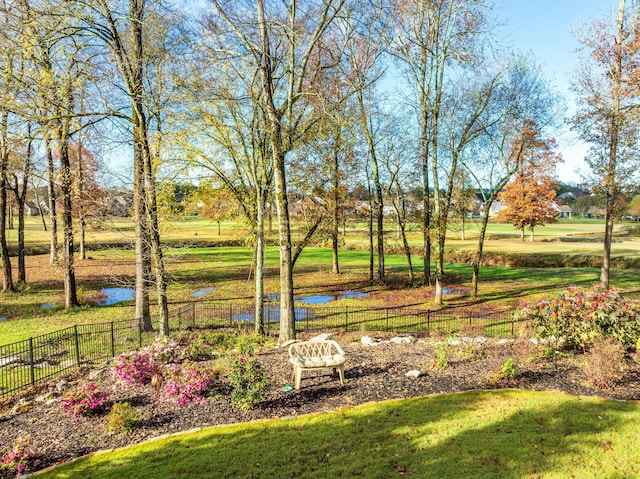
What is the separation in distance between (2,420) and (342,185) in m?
20.2

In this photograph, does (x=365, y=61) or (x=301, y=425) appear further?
(x=365, y=61)

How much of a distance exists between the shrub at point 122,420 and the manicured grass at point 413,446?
575 mm

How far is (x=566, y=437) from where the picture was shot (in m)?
6.27

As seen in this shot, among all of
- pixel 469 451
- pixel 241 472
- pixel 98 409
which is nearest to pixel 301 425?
pixel 241 472

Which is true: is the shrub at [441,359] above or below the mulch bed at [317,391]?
above

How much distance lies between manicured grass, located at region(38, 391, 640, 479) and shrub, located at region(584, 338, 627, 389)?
0.68m

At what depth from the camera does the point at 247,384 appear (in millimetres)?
7711

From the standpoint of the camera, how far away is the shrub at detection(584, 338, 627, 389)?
8039 millimetres

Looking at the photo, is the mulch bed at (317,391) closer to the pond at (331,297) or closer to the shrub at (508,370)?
the shrub at (508,370)

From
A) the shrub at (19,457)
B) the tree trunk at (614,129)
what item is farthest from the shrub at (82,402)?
the tree trunk at (614,129)

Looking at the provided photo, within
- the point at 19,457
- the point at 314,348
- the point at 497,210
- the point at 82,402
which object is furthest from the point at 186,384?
the point at 497,210

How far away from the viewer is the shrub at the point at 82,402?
23.5ft

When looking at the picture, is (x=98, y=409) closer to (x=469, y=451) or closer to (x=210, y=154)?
(x=469, y=451)

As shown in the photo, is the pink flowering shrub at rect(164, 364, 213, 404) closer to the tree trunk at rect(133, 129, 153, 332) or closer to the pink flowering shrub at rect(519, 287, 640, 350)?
the tree trunk at rect(133, 129, 153, 332)
